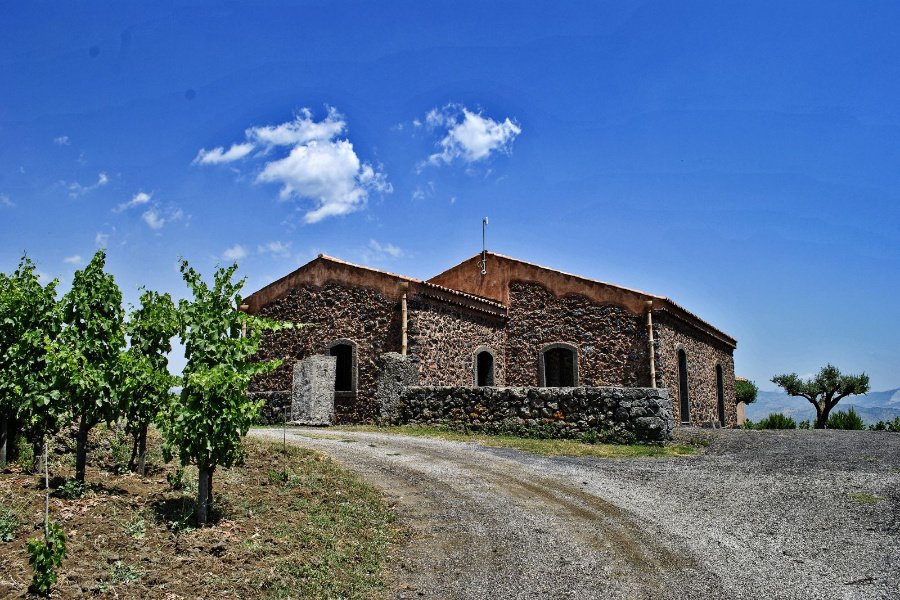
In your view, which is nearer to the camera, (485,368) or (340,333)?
(340,333)

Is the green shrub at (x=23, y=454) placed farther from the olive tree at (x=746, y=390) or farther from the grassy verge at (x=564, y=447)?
the olive tree at (x=746, y=390)

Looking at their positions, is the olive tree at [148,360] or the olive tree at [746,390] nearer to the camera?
the olive tree at [148,360]

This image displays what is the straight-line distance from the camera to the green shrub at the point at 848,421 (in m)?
24.2

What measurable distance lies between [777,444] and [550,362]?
8554 millimetres

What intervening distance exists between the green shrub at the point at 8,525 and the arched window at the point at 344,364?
13364 mm

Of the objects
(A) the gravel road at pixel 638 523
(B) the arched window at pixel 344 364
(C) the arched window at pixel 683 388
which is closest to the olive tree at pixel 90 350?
(A) the gravel road at pixel 638 523

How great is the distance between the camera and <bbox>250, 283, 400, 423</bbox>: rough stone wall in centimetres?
1928

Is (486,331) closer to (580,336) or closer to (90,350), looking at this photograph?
(580,336)

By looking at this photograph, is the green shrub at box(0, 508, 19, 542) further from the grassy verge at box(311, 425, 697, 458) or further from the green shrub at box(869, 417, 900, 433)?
the green shrub at box(869, 417, 900, 433)

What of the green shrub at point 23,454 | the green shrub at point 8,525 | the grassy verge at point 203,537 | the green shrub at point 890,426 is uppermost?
the green shrub at point 23,454

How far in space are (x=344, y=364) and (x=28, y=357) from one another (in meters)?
12.5

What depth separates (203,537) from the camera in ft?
21.2

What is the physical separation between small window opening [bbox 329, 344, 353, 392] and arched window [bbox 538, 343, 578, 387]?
6611 mm

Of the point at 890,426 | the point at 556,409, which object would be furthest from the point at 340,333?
the point at 890,426
